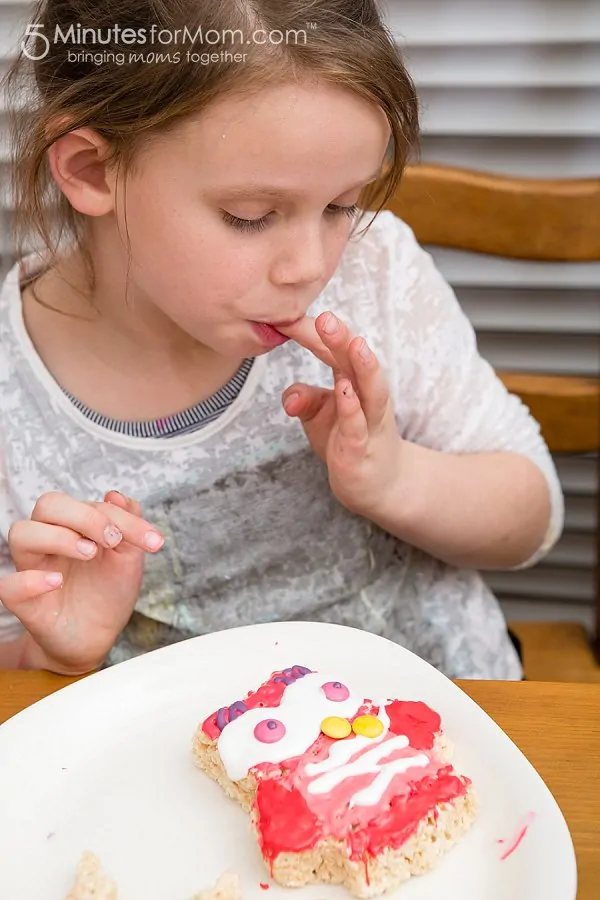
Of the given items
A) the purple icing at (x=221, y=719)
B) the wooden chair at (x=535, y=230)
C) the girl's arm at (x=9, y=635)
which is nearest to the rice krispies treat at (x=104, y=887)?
the purple icing at (x=221, y=719)

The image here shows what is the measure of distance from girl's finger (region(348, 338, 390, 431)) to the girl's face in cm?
6

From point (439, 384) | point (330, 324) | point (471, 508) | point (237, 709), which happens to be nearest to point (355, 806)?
point (237, 709)

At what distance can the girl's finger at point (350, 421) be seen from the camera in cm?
86

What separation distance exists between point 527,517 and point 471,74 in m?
0.70

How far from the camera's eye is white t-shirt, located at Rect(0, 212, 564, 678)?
3.38 feet

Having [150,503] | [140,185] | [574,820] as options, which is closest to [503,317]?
[150,503]

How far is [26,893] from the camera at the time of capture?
1.88ft

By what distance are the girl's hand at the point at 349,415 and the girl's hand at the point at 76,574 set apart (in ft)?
0.62

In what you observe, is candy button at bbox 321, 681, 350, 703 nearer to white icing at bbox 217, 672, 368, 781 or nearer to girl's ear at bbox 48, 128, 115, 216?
white icing at bbox 217, 672, 368, 781

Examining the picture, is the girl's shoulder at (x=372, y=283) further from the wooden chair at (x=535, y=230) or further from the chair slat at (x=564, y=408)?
the chair slat at (x=564, y=408)

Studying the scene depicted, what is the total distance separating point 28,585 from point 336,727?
28cm

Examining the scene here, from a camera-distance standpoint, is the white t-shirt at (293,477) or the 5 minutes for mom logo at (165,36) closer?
the 5 minutes for mom logo at (165,36)

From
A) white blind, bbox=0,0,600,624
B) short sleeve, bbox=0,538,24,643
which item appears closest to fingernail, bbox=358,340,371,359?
short sleeve, bbox=0,538,24,643

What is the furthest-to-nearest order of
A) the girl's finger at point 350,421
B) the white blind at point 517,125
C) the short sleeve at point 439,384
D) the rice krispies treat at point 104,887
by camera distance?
the white blind at point 517,125, the short sleeve at point 439,384, the girl's finger at point 350,421, the rice krispies treat at point 104,887
